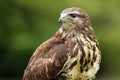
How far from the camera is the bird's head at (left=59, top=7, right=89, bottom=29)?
1127 cm

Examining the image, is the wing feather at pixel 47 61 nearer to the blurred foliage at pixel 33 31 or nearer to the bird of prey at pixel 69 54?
the bird of prey at pixel 69 54

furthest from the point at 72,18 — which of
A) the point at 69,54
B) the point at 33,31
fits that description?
the point at 33,31

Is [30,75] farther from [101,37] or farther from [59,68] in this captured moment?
[101,37]

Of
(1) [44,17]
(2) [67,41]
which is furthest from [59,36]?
(1) [44,17]

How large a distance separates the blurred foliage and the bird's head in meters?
13.9

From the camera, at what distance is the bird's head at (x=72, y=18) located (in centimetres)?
1127

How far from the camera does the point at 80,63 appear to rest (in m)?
11.3

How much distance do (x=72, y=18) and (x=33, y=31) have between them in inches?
635

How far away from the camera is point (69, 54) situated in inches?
446

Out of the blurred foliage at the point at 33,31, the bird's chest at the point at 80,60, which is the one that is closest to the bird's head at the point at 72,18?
the bird's chest at the point at 80,60

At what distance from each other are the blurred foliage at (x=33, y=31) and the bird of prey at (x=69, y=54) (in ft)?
45.1

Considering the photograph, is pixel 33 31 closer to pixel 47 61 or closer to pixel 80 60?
pixel 47 61

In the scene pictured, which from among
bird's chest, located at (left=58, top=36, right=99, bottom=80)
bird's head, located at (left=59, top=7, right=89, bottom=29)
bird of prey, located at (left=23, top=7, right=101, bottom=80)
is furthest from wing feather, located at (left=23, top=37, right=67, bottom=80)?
bird's head, located at (left=59, top=7, right=89, bottom=29)

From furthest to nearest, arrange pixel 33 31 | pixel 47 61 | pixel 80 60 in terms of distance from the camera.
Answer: pixel 33 31 < pixel 47 61 < pixel 80 60
